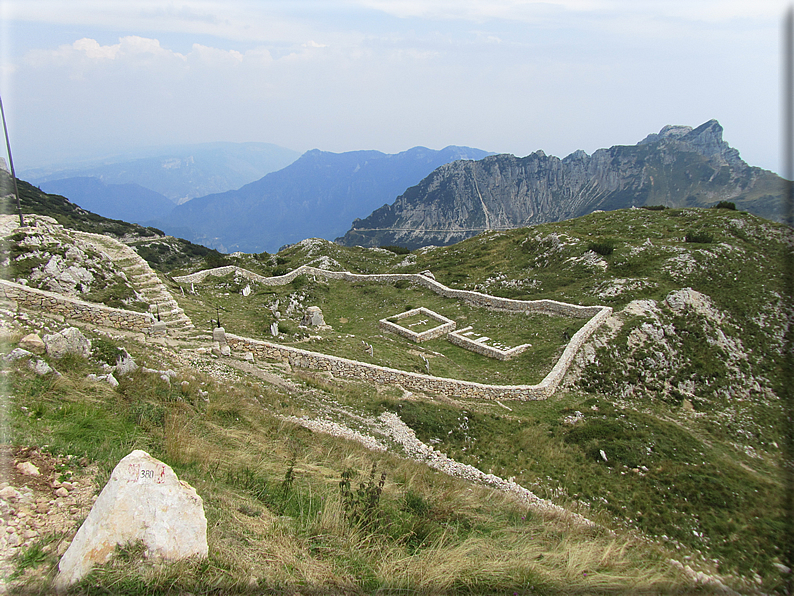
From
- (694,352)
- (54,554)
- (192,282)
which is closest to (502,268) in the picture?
(694,352)

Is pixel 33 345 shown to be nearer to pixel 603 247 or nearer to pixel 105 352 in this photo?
pixel 105 352

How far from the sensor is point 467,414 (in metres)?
16.6

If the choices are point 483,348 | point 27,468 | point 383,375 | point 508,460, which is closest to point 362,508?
point 27,468

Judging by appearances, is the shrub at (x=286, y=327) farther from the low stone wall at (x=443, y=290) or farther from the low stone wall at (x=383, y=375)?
the low stone wall at (x=443, y=290)

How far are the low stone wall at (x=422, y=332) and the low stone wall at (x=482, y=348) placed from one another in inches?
40.0

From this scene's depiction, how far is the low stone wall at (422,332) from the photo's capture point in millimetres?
26316

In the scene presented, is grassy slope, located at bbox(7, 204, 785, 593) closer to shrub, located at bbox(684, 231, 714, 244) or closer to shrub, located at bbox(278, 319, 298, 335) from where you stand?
shrub, located at bbox(278, 319, 298, 335)

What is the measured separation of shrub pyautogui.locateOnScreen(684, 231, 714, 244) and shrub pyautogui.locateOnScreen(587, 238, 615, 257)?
595cm

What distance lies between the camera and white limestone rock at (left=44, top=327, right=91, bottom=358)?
10322 millimetres

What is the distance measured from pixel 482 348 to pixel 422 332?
4.27 m

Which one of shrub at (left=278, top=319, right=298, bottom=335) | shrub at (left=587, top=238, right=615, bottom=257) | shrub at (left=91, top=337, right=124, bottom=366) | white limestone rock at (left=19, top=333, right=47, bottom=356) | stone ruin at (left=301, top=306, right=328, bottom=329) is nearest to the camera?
white limestone rock at (left=19, top=333, right=47, bottom=356)

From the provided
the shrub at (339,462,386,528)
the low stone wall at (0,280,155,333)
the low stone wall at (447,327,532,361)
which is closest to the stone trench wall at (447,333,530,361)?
the low stone wall at (447,327,532,361)

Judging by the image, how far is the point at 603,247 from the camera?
112 ft

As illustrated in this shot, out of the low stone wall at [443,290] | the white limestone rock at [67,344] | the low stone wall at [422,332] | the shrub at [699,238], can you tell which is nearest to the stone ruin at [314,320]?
the low stone wall at [422,332]
